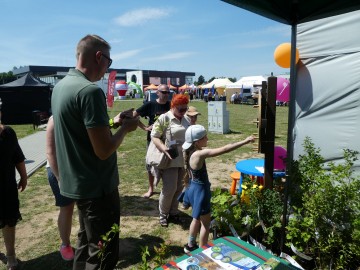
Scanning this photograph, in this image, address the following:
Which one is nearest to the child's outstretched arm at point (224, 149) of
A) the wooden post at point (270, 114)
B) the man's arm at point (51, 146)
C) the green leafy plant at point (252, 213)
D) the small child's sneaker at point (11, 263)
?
the wooden post at point (270, 114)

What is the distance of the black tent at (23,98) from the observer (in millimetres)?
15766

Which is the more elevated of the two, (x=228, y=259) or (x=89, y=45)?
(x=89, y=45)

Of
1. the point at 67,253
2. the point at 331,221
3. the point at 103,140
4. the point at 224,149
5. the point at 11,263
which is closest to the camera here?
the point at 103,140

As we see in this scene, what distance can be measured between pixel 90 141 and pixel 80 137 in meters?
0.07

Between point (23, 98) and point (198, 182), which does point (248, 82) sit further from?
point (198, 182)

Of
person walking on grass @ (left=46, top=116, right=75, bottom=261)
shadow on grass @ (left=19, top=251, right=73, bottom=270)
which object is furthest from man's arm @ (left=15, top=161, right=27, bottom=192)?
shadow on grass @ (left=19, top=251, right=73, bottom=270)

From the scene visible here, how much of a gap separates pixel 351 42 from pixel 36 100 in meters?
16.7

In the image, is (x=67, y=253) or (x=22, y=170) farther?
(x=67, y=253)

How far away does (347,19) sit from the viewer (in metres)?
3.33

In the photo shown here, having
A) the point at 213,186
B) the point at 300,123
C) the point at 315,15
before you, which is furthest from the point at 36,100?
the point at 315,15

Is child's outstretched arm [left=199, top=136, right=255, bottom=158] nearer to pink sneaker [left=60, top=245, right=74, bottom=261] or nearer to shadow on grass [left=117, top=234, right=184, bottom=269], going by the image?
shadow on grass [left=117, top=234, right=184, bottom=269]

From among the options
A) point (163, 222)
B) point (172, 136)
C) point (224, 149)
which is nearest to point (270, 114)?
point (224, 149)

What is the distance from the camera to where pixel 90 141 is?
1.92 meters

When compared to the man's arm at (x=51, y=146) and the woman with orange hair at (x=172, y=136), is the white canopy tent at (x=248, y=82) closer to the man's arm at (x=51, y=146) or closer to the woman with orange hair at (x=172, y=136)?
the woman with orange hair at (x=172, y=136)
